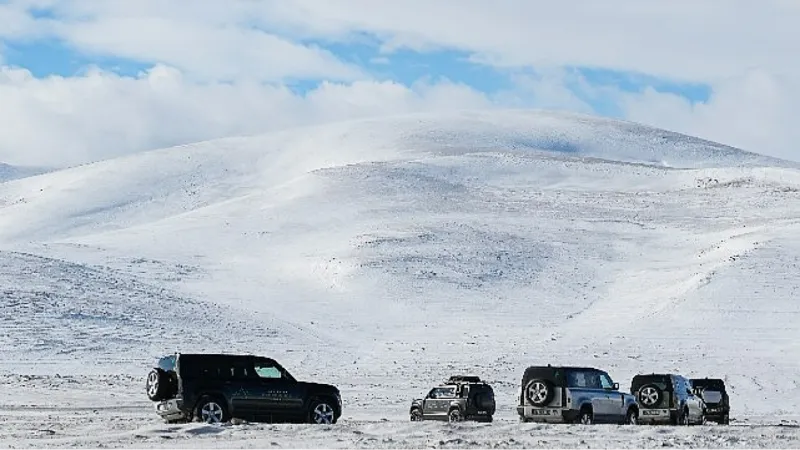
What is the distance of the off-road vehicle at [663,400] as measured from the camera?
31.2 meters

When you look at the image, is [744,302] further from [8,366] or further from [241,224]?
[241,224]

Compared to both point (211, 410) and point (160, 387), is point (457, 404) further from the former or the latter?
point (160, 387)

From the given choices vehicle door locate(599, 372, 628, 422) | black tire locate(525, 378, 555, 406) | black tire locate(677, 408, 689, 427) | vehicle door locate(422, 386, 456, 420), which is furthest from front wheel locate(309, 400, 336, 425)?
black tire locate(677, 408, 689, 427)

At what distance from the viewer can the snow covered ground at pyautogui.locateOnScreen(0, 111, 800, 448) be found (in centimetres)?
3297

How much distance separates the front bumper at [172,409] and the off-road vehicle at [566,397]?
26.5 feet

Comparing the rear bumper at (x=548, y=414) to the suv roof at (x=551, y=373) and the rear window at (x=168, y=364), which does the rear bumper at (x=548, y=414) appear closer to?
the suv roof at (x=551, y=373)

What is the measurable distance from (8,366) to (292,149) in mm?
118108

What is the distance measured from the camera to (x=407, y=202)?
336ft

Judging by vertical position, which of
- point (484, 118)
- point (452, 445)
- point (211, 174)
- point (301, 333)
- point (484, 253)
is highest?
point (484, 118)

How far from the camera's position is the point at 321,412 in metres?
27.7

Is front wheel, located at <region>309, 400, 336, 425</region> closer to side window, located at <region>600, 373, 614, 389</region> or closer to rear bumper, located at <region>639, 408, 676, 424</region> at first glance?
side window, located at <region>600, 373, 614, 389</region>

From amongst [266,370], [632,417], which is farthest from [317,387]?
[632,417]

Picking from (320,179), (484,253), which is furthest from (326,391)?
(320,179)

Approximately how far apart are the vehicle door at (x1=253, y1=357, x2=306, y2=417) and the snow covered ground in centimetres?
181
